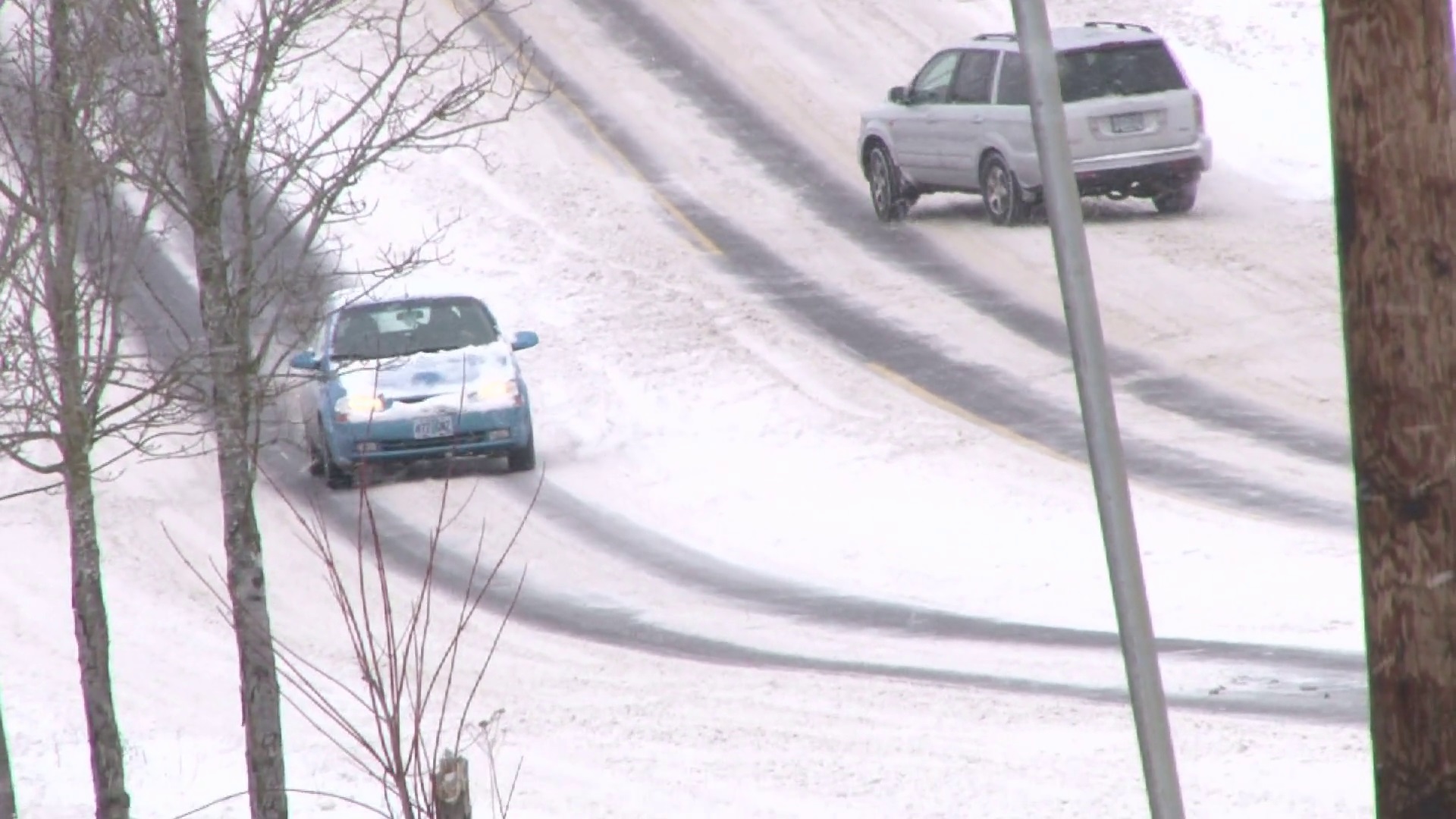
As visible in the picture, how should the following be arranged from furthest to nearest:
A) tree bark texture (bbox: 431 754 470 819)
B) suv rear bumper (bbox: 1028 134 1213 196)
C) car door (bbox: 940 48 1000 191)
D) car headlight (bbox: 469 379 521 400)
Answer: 1. car door (bbox: 940 48 1000 191)
2. suv rear bumper (bbox: 1028 134 1213 196)
3. car headlight (bbox: 469 379 521 400)
4. tree bark texture (bbox: 431 754 470 819)

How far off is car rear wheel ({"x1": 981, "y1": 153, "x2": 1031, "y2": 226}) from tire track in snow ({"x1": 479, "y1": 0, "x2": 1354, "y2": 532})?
1.05 m

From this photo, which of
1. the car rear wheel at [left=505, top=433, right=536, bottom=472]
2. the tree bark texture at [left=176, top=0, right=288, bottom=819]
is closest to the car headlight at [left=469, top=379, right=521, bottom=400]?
the car rear wheel at [left=505, top=433, right=536, bottom=472]

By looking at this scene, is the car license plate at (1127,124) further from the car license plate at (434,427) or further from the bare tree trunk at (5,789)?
the bare tree trunk at (5,789)

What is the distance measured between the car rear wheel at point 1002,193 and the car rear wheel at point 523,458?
7408 millimetres

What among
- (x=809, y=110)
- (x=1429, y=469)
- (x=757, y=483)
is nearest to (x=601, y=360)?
(x=757, y=483)

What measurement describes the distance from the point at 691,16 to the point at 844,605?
19038 mm

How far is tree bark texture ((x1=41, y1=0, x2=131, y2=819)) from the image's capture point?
8719mm

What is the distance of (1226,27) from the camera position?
29.2 meters

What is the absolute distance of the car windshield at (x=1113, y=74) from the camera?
72.4 feet

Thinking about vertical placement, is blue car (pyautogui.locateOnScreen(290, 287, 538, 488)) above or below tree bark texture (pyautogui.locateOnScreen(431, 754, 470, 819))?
below

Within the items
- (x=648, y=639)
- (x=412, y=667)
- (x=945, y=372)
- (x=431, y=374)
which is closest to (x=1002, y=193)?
(x=945, y=372)

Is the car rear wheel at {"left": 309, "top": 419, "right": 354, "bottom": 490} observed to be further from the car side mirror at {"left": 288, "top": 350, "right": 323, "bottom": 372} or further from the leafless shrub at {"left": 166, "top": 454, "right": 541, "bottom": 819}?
the car side mirror at {"left": 288, "top": 350, "right": 323, "bottom": 372}

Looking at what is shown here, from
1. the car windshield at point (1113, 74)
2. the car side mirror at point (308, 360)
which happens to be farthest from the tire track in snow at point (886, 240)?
the car side mirror at point (308, 360)

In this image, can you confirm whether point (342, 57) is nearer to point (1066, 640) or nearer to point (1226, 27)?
point (1226, 27)
